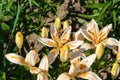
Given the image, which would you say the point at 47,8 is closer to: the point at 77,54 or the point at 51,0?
the point at 51,0

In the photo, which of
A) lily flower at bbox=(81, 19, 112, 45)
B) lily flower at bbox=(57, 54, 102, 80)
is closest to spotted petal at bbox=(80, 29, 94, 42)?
lily flower at bbox=(81, 19, 112, 45)

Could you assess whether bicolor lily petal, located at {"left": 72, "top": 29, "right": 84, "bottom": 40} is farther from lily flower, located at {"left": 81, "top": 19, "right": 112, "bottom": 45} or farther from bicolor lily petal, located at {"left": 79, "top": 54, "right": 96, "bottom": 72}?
bicolor lily petal, located at {"left": 79, "top": 54, "right": 96, "bottom": 72}

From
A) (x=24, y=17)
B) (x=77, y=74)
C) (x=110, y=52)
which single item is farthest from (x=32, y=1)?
(x=77, y=74)

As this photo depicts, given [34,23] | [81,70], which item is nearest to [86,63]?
[81,70]

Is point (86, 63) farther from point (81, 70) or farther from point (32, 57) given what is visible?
point (32, 57)

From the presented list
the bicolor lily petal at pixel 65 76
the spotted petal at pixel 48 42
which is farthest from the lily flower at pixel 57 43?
the bicolor lily petal at pixel 65 76

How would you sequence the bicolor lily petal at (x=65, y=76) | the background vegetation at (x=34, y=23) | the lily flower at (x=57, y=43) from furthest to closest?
the background vegetation at (x=34, y=23), the lily flower at (x=57, y=43), the bicolor lily petal at (x=65, y=76)

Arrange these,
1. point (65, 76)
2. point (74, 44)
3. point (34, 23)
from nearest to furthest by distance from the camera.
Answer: point (65, 76)
point (74, 44)
point (34, 23)

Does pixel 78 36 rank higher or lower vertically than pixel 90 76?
higher

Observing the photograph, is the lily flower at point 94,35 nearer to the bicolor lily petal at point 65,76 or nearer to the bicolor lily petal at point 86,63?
the bicolor lily petal at point 86,63

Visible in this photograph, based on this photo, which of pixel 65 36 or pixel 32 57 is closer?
pixel 32 57
